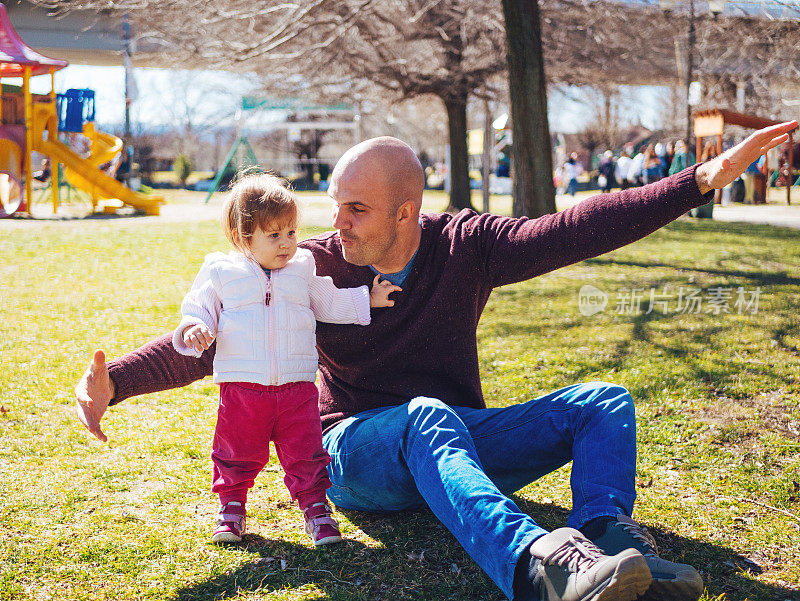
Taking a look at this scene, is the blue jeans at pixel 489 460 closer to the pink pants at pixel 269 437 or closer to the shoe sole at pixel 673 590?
the pink pants at pixel 269 437

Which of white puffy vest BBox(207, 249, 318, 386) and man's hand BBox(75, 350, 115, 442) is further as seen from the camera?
white puffy vest BBox(207, 249, 318, 386)

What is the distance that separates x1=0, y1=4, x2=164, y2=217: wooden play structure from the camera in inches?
569

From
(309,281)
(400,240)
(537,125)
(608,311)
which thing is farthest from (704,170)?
(537,125)

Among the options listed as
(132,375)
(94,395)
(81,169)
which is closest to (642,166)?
(81,169)

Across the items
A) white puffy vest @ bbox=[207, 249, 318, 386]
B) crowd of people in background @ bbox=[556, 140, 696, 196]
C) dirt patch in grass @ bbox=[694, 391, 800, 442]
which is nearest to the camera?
white puffy vest @ bbox=[207, 249, 318, 386]

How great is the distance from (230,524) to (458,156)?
15.7 metres

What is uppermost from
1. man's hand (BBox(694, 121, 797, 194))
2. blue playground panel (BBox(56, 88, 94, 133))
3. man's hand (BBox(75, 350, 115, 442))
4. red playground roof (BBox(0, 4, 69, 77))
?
red playground roof (BBox(0, 4, 69, 77))

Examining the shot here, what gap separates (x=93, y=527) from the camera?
296 cm

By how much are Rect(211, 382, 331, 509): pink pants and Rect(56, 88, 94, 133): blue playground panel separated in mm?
15785

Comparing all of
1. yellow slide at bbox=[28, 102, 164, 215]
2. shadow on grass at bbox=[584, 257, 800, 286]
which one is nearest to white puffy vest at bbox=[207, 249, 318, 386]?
shadow on grass at bbox=[584, 257, 800, 286]

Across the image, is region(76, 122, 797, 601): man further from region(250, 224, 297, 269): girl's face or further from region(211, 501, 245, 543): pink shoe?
region(211, 501, 245, 543): pink shoe

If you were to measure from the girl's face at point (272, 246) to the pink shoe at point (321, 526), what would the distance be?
2.76 ft

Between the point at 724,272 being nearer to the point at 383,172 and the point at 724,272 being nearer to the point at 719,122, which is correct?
the point at 383,172

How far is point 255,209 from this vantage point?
9.18 ft
